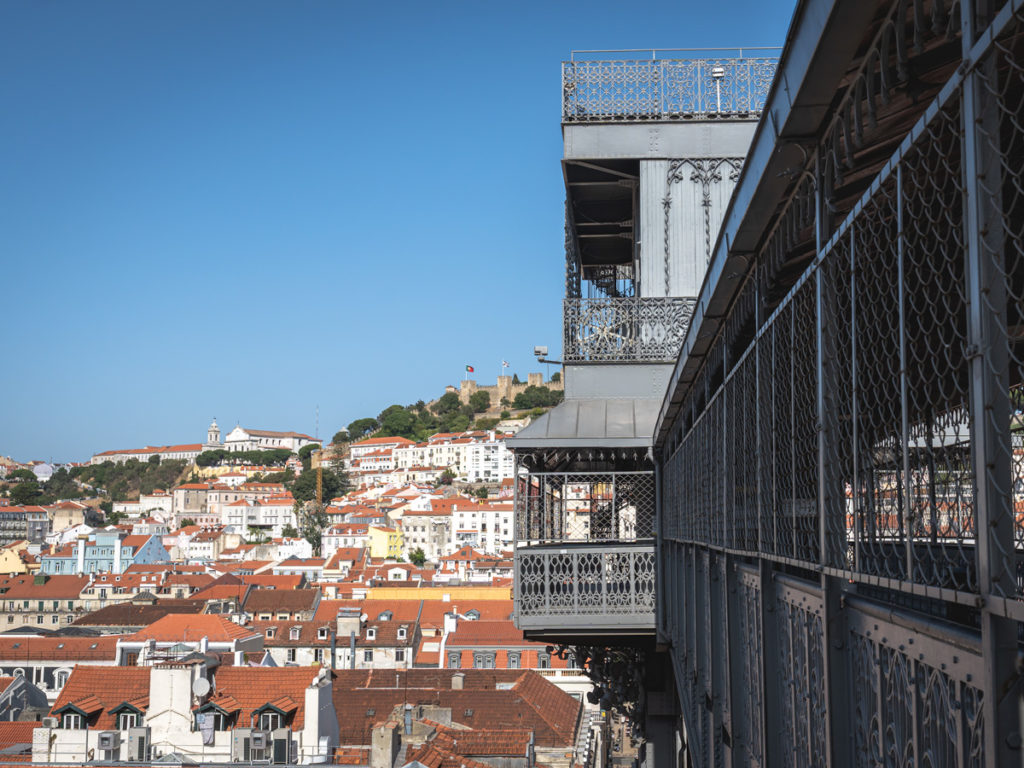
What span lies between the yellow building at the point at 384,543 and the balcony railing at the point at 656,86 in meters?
105

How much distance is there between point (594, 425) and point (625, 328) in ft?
4.82

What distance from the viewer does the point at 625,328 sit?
13.3 m

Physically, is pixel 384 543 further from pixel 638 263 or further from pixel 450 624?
pixel 638 263

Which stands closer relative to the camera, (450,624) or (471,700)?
(471,700)

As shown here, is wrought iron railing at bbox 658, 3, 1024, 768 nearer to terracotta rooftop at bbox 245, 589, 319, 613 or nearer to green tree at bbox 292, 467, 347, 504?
terracotta rooftop at bbox 245, 589, 319, 613

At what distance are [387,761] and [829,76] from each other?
1081 inches

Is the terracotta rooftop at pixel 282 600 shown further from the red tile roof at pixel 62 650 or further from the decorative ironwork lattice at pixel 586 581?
the decorative ironwork lattice at pixel 586 581

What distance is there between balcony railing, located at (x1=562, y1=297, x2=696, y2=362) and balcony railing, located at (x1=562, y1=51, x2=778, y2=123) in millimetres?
2215

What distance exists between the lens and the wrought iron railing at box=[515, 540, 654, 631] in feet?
38.7

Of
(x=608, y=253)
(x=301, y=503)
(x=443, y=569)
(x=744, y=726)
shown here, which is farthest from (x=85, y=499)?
(x=744, y=726)

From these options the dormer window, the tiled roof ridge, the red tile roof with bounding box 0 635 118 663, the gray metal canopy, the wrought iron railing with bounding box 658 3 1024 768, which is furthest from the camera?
the red tile roof with bounding box 0 635 118 663

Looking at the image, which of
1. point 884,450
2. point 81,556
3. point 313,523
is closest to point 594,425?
point 884,450

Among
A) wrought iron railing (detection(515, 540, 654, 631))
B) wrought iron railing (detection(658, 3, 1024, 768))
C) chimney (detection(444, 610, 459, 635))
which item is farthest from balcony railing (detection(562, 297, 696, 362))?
chimney (detection(444, 610, 459, 635))

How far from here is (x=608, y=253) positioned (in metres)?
19.2
